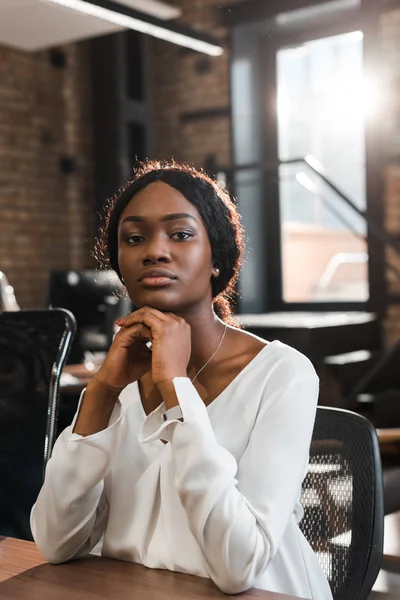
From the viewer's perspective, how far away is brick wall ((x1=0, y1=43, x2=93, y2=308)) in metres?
6.39

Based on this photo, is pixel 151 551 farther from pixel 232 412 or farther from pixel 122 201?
pixel 122 201

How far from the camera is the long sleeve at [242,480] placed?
100cm

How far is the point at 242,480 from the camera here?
3.53ft

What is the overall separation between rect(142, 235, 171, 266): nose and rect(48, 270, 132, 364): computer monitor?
255 centimetres

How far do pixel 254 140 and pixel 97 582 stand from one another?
5.85 m

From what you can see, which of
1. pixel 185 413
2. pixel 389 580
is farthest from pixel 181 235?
pixel 389 580

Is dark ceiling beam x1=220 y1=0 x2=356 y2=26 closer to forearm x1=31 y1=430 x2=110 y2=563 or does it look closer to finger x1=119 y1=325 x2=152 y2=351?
finger x1=119 y1=325 x2=152 y2=351

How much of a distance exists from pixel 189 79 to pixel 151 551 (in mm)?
6055

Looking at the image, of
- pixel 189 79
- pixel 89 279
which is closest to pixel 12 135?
pixel 189 79

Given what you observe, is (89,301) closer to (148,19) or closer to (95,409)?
(148,19)

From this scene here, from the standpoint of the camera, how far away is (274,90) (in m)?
6.60

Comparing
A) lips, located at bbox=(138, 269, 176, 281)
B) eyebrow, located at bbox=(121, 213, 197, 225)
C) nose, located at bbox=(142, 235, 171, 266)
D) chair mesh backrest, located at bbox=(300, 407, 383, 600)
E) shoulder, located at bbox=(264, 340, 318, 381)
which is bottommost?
chair mesh backrest, located at bbox=(300, 407, 383, 600)

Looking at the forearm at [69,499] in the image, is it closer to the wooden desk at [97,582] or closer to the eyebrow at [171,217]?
the wooden desk at [97,582]

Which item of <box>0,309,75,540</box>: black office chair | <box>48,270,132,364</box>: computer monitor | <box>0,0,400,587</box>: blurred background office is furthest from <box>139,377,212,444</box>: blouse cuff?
<box>0,0,400,587</box>: blurred background office
